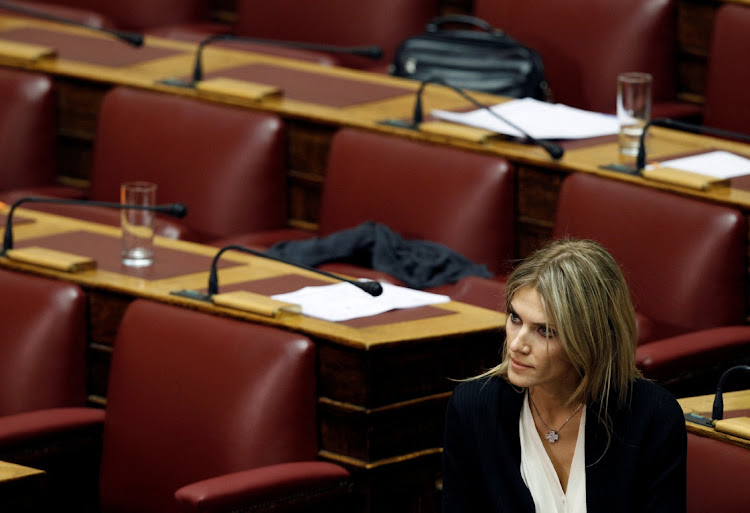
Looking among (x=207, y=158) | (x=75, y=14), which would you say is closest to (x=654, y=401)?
(x=207, y=158)

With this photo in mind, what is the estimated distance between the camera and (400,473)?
1.79 metres

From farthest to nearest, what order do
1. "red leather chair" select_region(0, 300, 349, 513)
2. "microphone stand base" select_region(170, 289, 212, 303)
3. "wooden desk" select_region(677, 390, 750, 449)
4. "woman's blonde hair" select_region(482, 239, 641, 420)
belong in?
1. "microphone stand base" select_region(170, 289, 212, 303)
2. "red leather chair" select_region(0, 300, 349, 513)
3. "wooden desk" select_region(677, 390, 750, 449)
4. "woman's blonde hair" select_region(482, 239, 641, 420)

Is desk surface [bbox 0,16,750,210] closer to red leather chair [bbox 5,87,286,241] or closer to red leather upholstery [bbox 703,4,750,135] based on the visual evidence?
red leather chair [bbox 5,87,286,241]

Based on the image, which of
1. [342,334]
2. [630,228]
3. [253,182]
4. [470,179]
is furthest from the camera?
[253,182]

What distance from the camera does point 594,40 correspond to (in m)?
2.78

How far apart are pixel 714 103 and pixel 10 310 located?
1282 mm

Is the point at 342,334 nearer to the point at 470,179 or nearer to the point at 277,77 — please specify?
the point at 470,179

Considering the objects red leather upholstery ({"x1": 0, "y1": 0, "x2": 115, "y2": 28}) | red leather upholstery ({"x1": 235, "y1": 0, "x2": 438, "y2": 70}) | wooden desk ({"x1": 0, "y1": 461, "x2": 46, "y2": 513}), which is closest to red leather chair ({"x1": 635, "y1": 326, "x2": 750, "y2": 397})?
wooden desk ({"x1": 0, "y1": 461, "x2": 46, "y2": 513})

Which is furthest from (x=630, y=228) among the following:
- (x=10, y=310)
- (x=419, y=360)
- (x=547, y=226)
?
(x=10, y=310)

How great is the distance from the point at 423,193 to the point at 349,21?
81 cm

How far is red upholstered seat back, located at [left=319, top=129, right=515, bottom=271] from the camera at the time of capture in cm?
230

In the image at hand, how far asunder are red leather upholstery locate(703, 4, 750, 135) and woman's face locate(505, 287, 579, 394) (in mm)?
1328

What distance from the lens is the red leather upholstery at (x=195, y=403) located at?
1757mm

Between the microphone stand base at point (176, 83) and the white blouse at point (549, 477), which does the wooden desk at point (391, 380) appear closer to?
the white blouse at point (549, 477)
